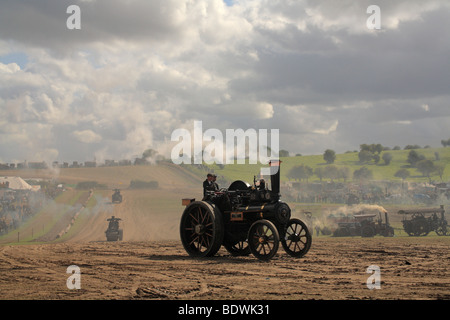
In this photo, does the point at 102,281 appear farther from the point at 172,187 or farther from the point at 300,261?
the point at 172,187

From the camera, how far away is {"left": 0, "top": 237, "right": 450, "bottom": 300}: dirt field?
856 centimetres

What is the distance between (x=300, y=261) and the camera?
12.8m

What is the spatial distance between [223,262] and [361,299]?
17.8ft

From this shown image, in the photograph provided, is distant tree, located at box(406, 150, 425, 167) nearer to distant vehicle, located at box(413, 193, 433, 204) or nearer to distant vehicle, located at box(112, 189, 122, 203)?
distant vehicle, located at box(413, 193, 433, 204)

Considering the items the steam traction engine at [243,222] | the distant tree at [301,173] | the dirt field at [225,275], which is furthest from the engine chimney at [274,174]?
the distant tree at [301,173]

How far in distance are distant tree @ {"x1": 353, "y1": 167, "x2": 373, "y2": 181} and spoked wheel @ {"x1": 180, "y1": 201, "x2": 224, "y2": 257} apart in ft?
248

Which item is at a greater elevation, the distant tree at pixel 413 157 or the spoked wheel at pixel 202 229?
the distant tree at pixel 413 157

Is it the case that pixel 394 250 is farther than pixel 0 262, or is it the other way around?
pixel 394 250

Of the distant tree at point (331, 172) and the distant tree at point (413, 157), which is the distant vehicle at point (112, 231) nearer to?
the distant tree at point (331, 172)

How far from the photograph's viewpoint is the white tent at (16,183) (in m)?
64.8

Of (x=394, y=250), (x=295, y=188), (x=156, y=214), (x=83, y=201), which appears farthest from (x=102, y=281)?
(x=295, y=188)

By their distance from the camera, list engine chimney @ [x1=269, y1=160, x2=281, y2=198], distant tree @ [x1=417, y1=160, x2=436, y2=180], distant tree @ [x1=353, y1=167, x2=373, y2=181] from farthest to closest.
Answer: distant tree @ [x1=353, y1=167, x2=373, y2=181] → distant tree @ [x1=417, y1=160, x2=436, y2=180] → engine chimney @ [x1=269, y1=160, x2=281, y2=198]

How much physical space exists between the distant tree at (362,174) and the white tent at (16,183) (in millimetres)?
54102

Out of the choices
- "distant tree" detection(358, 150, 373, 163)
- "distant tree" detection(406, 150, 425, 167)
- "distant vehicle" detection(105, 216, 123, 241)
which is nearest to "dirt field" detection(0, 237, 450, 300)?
"distant vehicle" detection(105, 216, 123, 241)
